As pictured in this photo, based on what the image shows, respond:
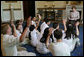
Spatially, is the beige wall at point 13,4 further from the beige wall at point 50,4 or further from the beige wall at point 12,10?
the beige wall at point 50,4

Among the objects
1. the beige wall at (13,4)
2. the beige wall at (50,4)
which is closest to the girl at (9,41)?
the beige wall at (13,4)

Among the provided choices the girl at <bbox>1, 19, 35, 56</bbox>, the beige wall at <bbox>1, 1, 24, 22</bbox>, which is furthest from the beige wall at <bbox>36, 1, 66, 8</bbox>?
the girl at <bbox>1, 19, 35, 56</bbox>

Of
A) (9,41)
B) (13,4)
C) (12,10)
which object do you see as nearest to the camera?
(9,41)

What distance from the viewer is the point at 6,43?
155 centimetres

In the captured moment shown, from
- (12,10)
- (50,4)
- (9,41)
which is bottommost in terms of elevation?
(9,41)

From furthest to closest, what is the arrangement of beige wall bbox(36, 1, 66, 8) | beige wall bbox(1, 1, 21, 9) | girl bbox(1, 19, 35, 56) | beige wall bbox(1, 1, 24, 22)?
beige wall bbox(36, 1, 66, 8), beige wall bbox(1, 1, 21, 9), beige wall bbox(1, 1, 24, 22), girl bbox(1, 19, 35, 56)

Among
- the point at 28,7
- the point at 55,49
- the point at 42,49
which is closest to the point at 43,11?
the point at 28,7

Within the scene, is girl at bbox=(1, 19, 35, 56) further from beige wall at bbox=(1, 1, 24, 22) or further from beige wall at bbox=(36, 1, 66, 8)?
beige wall at bbox=(36, 1, 66, 8)

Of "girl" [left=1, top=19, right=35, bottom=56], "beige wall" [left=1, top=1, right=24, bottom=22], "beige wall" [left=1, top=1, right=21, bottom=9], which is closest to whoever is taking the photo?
"girl" [left=1, top=19, right=35, bottom=56]

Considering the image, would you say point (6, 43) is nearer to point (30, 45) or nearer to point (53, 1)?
point (30, 45)

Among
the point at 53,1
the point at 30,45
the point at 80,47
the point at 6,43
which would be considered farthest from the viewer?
the point at 53,1

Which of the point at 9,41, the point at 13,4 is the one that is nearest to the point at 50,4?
the point at 13,4

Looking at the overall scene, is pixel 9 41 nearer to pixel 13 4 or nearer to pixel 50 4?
pixel 13 4

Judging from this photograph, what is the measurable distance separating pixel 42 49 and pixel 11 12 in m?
5.56
